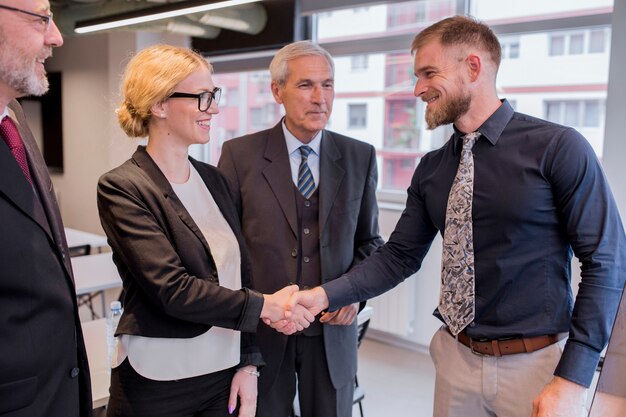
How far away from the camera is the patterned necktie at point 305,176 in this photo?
2311 millimetres

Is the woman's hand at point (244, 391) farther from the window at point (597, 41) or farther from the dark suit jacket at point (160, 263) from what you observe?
the window at point (597, 41)

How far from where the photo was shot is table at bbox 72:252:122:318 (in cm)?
391

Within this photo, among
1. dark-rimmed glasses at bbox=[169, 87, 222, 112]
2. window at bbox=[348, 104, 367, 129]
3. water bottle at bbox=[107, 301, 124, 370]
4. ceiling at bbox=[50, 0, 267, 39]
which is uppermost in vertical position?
ceiling at bbox=[50, 0, 267, 39]

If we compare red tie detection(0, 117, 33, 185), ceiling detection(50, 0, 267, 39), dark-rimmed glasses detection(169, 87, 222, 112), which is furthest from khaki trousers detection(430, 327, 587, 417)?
ceiling detection(50, 0, 267, 39)

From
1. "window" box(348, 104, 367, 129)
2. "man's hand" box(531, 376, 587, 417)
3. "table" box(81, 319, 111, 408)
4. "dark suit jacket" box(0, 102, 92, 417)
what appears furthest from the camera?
"window" box(348, 104, 367, 129)

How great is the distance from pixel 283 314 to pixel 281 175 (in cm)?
59

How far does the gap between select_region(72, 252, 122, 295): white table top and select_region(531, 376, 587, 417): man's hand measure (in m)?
3.10

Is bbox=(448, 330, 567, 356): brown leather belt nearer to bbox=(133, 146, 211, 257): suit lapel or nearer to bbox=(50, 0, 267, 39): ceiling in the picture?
bbox=(133, 146, 211, 257): suit lapel

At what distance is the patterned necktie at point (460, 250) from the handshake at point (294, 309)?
0.47m

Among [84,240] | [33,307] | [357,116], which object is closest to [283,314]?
[33,307]

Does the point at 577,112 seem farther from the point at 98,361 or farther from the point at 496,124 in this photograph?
the point at 98,361

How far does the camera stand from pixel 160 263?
5.51 ft

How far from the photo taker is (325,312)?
220cm

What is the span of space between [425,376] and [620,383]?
11.8 feet
